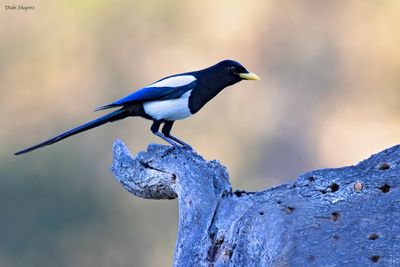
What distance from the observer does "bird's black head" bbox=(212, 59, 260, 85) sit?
5875mm

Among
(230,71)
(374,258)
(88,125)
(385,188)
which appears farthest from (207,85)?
(374,258)

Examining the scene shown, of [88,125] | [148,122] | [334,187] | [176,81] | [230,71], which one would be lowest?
[334,187]

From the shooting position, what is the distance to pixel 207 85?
5.84 meters

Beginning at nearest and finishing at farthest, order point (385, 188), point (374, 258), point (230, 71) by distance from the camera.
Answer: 1. point (374, 258)
2. point (385, 188)
3. point (230, 71)

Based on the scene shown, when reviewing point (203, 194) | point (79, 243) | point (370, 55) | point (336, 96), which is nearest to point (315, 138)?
point (336, 96)

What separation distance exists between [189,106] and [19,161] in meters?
6.59

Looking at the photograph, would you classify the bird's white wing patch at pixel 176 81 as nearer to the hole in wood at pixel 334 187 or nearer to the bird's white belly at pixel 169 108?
the bird's white belly at pixel 169 108

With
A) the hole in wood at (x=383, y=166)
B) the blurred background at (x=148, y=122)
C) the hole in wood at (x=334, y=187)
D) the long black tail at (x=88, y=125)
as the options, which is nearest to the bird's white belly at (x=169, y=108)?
the long black tail at (x=88, y=125)

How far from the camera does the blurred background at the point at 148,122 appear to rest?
11.9 m

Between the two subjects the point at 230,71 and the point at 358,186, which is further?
the point at 230,71

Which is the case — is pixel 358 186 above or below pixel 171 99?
below

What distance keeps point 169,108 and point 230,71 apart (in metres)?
0.43

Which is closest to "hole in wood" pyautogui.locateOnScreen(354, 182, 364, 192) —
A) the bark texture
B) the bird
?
the bark texture

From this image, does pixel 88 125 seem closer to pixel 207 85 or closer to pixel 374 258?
pixel 207 85
